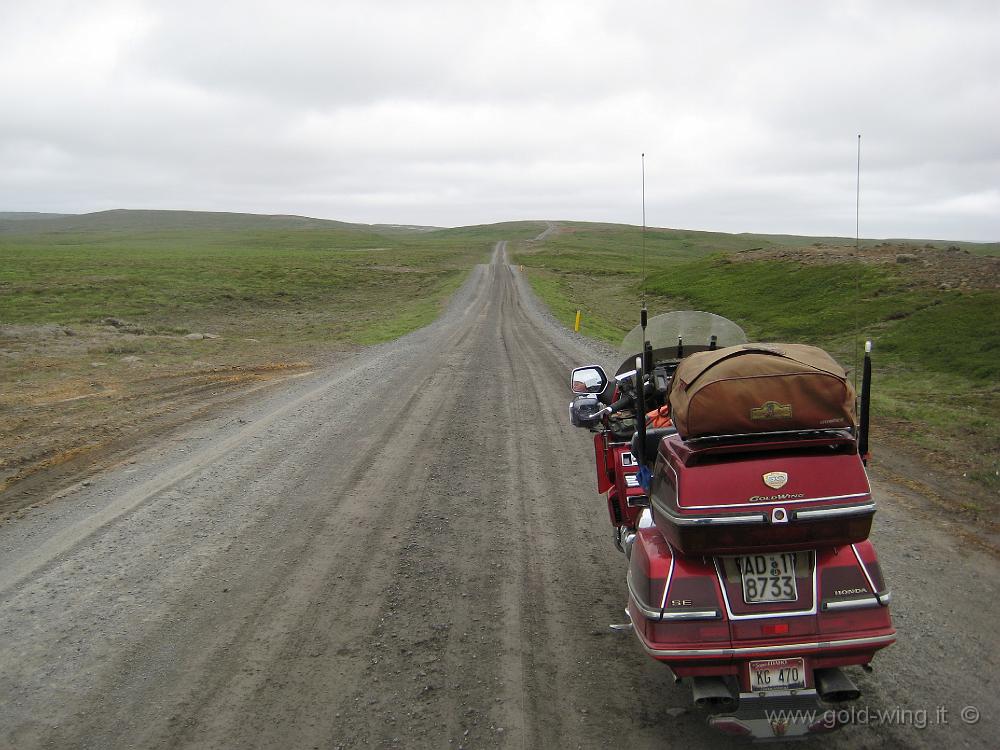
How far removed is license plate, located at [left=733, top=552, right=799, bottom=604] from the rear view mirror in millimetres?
2221

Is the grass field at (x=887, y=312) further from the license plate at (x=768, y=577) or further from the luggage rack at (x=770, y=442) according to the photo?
the license plate at (x=768, y=577)

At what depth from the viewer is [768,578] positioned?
350 cm

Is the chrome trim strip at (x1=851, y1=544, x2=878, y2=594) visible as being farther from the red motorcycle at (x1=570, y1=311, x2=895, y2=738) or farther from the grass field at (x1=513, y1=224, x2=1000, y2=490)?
the grass field at (x1=513, y1=224, x2=1000, y2=490)

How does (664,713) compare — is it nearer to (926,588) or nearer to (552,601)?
(552,601)

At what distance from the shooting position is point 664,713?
3912 millimetres

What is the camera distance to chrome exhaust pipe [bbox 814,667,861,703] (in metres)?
3.37

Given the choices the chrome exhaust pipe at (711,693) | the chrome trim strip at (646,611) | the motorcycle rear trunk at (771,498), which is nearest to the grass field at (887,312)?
the motorcycle rear trunk at (771,498)

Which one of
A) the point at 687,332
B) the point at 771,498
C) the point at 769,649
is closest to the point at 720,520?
the point at 771,498

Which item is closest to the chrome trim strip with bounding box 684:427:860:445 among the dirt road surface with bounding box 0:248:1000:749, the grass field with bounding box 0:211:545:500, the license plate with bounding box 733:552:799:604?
the license plate with bounding box 733:552:799:604

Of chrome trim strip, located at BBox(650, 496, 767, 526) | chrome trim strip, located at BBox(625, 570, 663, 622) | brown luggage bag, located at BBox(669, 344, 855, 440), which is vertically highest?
brown luggage bag, located at BBox(669, 344, 855, 440)

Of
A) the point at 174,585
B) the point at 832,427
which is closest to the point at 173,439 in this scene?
the point at 174,585

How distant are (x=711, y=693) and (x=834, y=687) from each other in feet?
1.93

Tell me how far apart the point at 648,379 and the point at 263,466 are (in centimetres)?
508

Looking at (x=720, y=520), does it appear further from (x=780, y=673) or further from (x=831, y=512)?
(x=780, y=673)
